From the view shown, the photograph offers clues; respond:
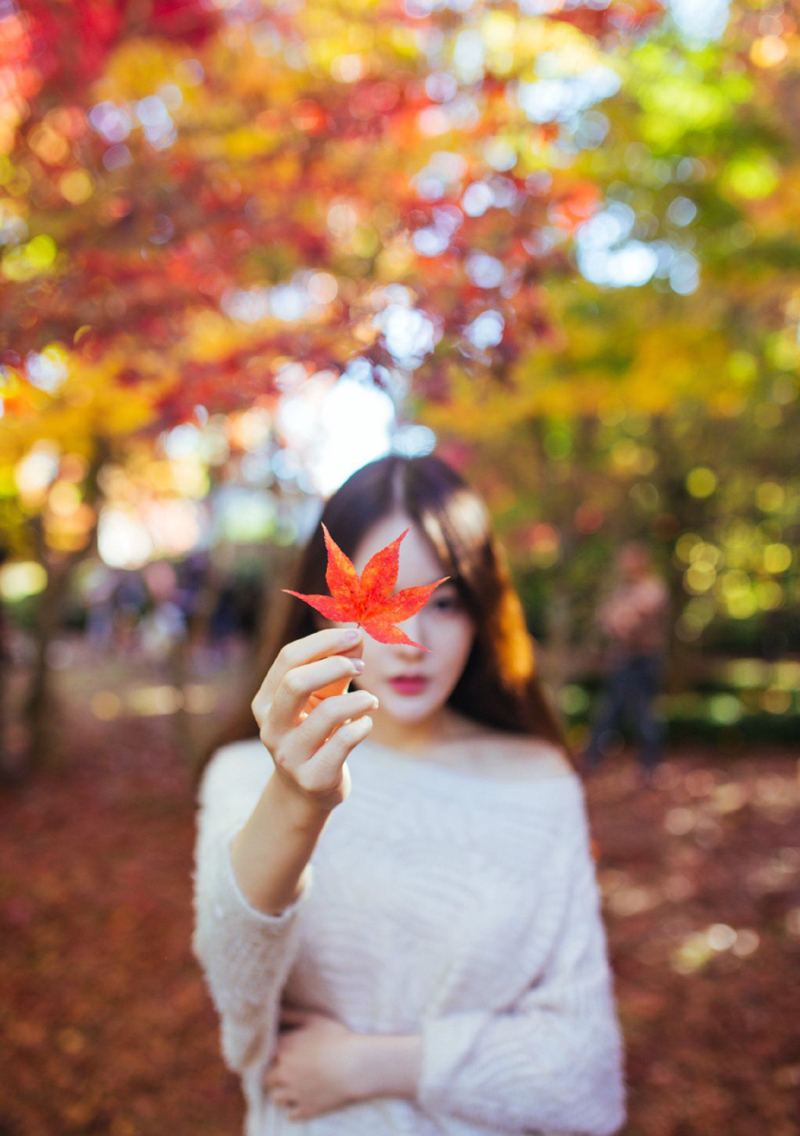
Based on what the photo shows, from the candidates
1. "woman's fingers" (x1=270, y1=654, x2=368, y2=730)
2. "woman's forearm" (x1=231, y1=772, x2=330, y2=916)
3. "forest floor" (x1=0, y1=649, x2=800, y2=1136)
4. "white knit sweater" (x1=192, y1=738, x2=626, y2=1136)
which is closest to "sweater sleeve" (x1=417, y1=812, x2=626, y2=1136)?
"white knit sweater" (x1=192, y1=738, x2=626, y2=1136)

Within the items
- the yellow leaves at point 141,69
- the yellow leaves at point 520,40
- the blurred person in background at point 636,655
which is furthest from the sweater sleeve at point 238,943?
the blurred person in background at point 636,655

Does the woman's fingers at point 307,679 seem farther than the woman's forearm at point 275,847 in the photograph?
No

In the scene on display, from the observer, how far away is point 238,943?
105 centimetres

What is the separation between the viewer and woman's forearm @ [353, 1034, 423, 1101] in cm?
120

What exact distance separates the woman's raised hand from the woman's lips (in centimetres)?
34

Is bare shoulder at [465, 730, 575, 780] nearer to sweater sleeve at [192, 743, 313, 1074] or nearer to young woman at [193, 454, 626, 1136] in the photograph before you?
young woman at [193, 454, 626, 1136]

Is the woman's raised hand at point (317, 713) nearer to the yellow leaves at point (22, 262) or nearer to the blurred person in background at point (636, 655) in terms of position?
the yellow leaves at point (22, 262)

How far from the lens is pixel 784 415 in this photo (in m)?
8.35

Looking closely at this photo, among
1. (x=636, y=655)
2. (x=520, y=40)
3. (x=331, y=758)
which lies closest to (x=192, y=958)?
(x=331, y=758)

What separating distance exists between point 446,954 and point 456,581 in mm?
575

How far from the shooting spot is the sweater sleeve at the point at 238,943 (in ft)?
3.39

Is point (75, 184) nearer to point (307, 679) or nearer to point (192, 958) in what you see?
point (307, 679)

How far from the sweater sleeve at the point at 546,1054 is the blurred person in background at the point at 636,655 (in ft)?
16.8

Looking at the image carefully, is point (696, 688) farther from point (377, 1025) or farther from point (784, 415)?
point (377, 1025)
